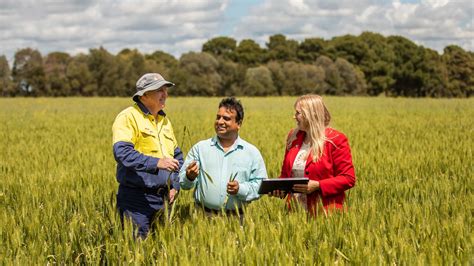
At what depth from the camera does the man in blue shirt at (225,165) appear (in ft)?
12.9

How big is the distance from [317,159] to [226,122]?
0.74 meters

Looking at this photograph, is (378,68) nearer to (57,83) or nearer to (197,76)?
(197,76)

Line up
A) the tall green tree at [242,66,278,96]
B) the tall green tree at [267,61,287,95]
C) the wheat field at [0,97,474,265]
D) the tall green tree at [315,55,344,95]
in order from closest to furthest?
the wheat field at [0,97,474,265] < the tall green tree at [242,66,278,96] < the tall green tree at [267,61,287,95] < the tall green tree at [315,55,344,95]

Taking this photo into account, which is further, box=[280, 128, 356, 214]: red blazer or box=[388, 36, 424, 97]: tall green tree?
box=[388, 36, 424, 97]: tall green tree

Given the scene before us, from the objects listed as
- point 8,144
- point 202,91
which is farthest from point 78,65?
point 8,144

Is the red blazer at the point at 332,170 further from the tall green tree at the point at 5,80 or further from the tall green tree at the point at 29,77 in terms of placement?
the tall green tree at the point at 5,80

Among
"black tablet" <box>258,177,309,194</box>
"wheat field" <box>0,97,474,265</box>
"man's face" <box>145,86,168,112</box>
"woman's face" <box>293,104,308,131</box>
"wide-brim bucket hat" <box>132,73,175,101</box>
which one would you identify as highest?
"wide-brim bucket hat" <box>132,73,175,101</box>

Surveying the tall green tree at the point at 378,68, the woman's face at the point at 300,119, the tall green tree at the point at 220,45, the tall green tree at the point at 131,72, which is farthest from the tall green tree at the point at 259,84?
the woman's face at the point at 300,119

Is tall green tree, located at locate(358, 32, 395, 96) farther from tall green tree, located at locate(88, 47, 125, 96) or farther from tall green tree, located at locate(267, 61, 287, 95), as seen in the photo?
tall green tree, located at locate(88, 47, 125, 96)

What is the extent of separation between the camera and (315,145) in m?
4.12

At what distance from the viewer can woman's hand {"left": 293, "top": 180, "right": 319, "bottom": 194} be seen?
13.1 feet

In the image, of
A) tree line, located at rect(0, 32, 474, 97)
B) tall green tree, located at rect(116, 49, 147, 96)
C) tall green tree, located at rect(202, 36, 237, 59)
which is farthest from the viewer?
tall green tree, located at rect(202, 36, 237, 59)

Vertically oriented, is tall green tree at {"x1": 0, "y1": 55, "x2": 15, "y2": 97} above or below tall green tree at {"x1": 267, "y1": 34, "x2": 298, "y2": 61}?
below

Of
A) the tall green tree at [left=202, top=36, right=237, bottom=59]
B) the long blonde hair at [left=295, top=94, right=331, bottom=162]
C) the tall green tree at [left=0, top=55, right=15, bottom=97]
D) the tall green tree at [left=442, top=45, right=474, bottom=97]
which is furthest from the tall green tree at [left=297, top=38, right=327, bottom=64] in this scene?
the long blonde hair at [left=295, top=94, right=331, bottom=162]
